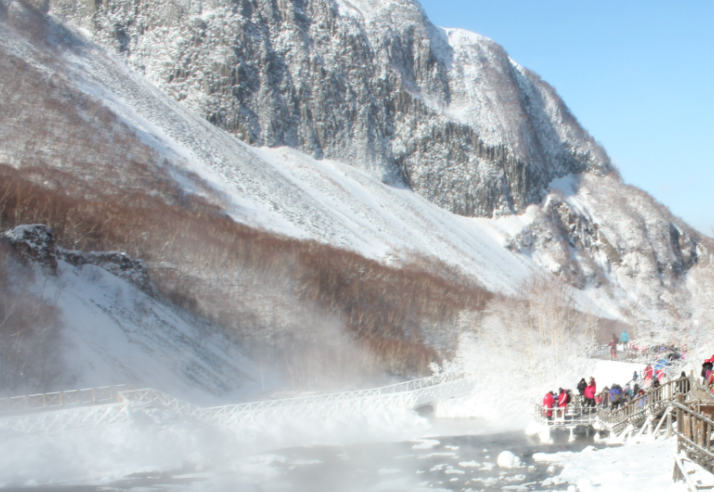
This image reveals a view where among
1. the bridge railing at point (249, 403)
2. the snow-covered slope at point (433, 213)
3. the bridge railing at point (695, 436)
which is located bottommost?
the bridge railing at point (249, 403)

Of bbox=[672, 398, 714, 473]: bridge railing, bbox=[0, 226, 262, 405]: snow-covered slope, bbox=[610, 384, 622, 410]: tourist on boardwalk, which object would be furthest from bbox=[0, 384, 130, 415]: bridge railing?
bbox=[672, 398, 714, 473]: bridge railing

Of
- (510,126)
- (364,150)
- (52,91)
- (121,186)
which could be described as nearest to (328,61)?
(364,150)

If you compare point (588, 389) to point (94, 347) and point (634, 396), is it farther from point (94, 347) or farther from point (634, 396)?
point (94, 347)

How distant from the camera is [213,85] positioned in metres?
98.9

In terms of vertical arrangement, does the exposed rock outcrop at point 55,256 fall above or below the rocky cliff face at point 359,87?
below

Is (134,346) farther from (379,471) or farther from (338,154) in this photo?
(338,154)

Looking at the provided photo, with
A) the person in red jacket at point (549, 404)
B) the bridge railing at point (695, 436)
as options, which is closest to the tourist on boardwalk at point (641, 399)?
the person in red jacket at point (549, 404)

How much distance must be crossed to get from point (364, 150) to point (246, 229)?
147 feet

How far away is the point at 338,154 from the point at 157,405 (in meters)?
81.9

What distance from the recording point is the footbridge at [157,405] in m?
22.2

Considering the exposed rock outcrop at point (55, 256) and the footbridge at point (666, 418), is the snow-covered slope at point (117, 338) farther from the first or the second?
the footbridge at point (666, 418)

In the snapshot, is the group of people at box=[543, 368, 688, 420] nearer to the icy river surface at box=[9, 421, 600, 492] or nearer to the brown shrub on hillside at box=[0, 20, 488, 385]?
the icy river surface at box=[9, 421, 600, 492]

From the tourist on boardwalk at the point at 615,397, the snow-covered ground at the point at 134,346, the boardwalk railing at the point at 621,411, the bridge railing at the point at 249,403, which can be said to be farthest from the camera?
the snow-covered ground at the point at 134,346

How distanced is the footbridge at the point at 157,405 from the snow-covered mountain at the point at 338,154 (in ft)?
50.2
